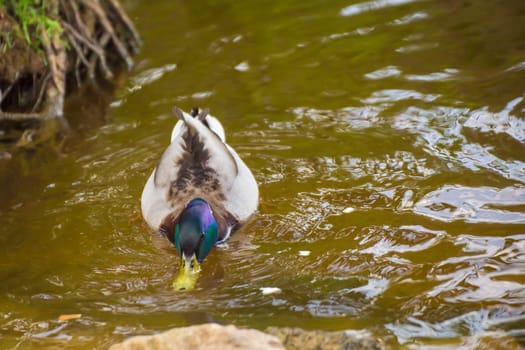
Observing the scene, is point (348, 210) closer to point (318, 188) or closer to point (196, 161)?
point (318, 188)

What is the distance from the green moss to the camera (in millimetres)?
7500

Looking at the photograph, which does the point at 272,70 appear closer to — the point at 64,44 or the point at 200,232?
the point at 64,44

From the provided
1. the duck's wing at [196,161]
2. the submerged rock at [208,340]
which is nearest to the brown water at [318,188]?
the duck's wing at [196,161]

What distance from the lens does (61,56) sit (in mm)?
8078

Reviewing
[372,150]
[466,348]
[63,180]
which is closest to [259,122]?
[372,150]

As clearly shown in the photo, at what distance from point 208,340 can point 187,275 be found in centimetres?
121

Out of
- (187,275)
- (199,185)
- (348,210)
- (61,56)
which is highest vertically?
(61,56)

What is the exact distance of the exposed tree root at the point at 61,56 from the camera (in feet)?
25.8

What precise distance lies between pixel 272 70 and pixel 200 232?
350cm

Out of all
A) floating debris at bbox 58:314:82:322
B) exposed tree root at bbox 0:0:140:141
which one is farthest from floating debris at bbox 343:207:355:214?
exposed tree root at bbox 0:0:140:141

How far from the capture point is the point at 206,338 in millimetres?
3662

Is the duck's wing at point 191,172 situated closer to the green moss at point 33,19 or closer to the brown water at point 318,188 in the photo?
the brown water at point 318,188

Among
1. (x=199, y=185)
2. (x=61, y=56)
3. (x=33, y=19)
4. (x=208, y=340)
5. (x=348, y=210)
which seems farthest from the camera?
(x=61, y=56)

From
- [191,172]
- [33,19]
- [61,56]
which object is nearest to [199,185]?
[191,172]
